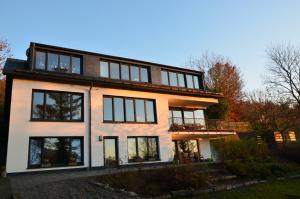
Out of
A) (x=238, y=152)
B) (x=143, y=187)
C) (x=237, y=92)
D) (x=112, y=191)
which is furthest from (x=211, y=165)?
(x=237, y=92)

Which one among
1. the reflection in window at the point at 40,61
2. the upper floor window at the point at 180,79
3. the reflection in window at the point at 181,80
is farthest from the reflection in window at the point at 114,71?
the reflection in window at the point at 181,80

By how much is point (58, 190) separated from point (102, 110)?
363 inches

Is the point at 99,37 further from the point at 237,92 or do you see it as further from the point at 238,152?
the point at 237,92

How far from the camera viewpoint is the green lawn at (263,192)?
10547 millimetres

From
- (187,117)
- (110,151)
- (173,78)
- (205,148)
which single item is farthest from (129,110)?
(205,148)

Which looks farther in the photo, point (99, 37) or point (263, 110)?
point (263, 110)

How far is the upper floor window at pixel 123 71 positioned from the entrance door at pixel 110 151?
5109 millimetres

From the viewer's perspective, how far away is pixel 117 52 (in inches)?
914

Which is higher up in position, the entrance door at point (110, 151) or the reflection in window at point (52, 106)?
the reflection in window at point (52, 106)

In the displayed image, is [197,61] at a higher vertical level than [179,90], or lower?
higher

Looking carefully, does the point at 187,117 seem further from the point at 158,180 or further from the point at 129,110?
the point at 158,180

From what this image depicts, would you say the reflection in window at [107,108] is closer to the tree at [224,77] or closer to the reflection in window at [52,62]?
the reflection in window at [52,62]

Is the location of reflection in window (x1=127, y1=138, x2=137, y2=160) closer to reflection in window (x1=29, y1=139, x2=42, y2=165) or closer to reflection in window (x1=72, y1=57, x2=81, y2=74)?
reflection in window (x1=29, y1=139, x2=42, y2=165)

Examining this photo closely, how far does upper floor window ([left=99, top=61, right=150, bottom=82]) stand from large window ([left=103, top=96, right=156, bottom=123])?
2.04 m
